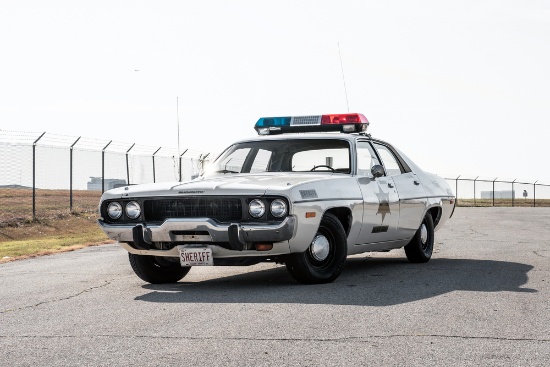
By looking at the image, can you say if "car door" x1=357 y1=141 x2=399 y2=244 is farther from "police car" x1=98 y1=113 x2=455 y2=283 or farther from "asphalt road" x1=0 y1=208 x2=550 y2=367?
"asphalt road" x1=0 y1=208 x2=550 y2=367

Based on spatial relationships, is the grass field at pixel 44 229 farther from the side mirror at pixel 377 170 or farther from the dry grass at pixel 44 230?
the side mirror at pixel 377 170

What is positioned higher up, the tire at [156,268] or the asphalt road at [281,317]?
the tire at [156,268]

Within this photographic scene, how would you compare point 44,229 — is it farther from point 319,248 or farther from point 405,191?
point 319,248

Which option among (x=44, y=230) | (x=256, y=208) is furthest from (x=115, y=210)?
(x=44, y=230)

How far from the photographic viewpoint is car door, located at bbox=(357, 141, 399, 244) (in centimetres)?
991

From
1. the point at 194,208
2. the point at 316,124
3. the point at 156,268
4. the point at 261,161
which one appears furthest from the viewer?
the point at 316,124

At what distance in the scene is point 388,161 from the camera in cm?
1129

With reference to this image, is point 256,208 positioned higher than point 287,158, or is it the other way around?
point 287,158

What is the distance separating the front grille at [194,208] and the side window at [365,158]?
202cm

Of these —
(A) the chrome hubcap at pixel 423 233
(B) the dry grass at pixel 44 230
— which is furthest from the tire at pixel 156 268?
(B) the dry grass at pixel 44 230

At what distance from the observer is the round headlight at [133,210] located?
9.09 m

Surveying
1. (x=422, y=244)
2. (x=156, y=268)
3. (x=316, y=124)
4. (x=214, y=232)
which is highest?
(x=316, y=124)

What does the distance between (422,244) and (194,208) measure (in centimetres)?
400

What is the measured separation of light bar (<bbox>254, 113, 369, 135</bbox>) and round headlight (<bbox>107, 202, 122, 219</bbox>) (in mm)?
2641
